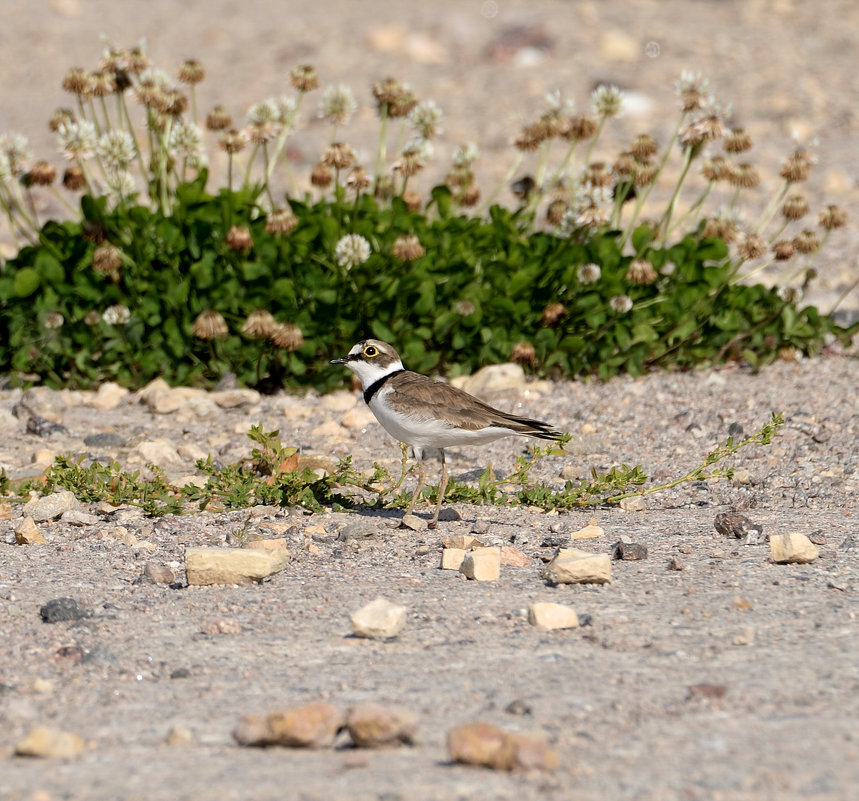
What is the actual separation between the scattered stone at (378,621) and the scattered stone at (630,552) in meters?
1.23

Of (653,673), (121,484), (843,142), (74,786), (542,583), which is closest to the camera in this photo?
(74,786)

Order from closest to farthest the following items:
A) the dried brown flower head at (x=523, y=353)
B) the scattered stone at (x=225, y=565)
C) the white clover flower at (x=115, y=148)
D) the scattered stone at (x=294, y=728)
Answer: the scattered stone at (x=294, y=728) → the scattered stone at (x=225, y=565) → the white clover flower at (x=115, y=148) → the dried brown flower head at (x=523, y=353)

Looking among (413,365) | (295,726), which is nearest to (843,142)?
(413,365)

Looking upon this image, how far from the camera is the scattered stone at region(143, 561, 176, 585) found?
492cm

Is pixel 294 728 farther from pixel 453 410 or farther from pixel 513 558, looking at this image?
pixel 453 410

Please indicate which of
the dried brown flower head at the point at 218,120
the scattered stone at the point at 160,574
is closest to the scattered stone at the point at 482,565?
the scattered stone at the point at 160,574

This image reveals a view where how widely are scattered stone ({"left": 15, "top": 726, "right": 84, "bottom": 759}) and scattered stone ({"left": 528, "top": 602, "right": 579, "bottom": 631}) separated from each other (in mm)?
1653

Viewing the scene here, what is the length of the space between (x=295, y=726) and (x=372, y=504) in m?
2.79

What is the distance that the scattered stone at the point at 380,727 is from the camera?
3.33 m

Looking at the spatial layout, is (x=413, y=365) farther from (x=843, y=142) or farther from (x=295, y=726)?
(x=843, y=142)

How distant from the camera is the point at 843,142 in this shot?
44.4ft

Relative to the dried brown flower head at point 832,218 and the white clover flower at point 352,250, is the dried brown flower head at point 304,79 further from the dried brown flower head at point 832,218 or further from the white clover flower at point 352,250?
the dried brown flower head at point 832,218

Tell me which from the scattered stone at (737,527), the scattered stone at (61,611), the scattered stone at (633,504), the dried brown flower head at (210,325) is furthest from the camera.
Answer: the dried brown flower head at (210,325)

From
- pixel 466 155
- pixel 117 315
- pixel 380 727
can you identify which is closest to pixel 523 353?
pixel 466 155
